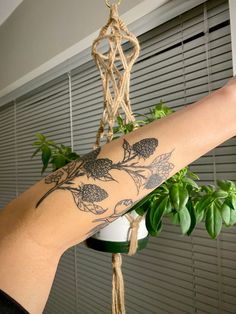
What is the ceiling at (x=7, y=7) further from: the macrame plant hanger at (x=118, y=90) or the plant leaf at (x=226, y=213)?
the plant leaf at (x=226, y=213)

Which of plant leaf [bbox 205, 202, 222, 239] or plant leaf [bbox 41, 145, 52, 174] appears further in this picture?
plant leaf [bbox 41, 145, 52, 174]

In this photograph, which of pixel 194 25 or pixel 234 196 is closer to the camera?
pixel 234 196

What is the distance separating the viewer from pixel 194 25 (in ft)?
2.98

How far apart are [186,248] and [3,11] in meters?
1.97

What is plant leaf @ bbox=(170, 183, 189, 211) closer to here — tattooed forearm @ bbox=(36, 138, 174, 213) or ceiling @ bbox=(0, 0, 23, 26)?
tattooed forearm @ bbox=(36, 138, 174, 213)

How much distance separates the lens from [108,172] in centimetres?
31

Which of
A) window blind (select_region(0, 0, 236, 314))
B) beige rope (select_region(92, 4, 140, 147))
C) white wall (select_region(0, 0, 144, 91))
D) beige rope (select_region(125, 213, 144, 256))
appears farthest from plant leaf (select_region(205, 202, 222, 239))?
white wall (select_region(0, 0, 144, 91))

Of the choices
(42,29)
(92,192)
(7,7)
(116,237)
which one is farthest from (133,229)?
(7,7)

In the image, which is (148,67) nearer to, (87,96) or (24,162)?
(87,96)

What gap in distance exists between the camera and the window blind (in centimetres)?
84

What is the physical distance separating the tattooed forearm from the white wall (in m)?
0.86

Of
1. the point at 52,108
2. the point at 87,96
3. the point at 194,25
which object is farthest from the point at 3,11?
the point at 194,25

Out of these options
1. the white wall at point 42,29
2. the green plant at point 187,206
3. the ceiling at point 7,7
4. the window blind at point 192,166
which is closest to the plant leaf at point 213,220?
the green plant at point 187,206

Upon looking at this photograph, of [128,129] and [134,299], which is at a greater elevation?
[128,129]
